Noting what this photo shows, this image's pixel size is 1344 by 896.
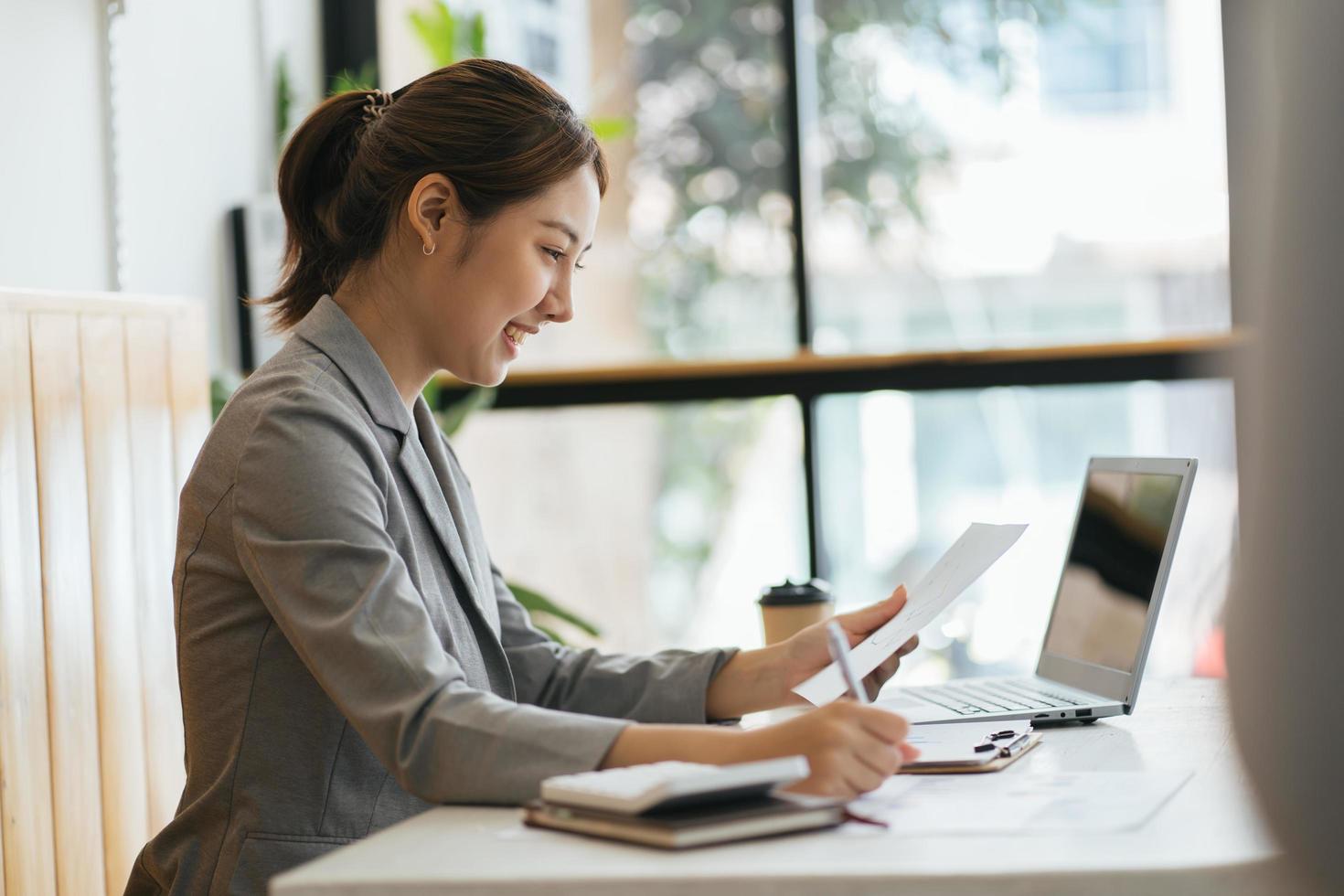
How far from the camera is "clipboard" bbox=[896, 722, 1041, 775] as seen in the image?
1246 mm

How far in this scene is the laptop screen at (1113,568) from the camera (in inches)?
62.3

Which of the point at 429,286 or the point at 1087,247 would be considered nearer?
the point at 429,286

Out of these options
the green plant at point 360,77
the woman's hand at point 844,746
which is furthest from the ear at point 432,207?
the green plant at point 360,77

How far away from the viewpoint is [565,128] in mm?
1564

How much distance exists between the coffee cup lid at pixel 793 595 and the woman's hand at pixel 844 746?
0.73 m

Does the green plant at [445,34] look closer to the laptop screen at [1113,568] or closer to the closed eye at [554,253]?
the closed eye at [554,253]

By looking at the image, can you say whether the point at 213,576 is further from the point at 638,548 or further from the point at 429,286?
the point at 638,548

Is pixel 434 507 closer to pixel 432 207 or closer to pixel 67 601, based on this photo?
pixel 432 207

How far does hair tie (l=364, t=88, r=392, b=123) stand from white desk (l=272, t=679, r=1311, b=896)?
0.80 metres

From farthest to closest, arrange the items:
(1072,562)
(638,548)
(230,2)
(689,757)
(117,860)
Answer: (638,548), (230,2), (117,860), (1072,562), (689,757)

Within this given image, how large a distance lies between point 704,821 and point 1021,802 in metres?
0.26

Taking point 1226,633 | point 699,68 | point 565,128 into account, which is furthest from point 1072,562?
point 699,68

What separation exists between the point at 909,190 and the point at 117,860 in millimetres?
2069

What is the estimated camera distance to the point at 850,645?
5.15ft
